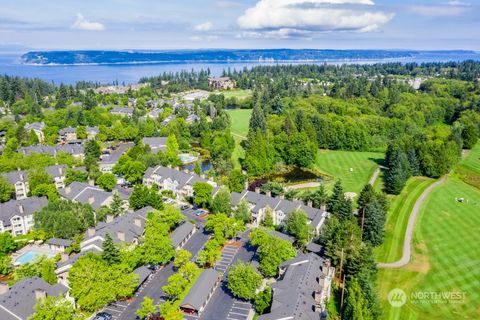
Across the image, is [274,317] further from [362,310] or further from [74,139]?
[74,139]

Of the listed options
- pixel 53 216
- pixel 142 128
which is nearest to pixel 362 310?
pixel 53 216

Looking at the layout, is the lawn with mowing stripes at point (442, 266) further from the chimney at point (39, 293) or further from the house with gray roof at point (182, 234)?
the chimney at point (39, 293)

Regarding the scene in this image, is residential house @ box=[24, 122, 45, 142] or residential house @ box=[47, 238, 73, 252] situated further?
residential house @ box=[24, 122, 45, 142]

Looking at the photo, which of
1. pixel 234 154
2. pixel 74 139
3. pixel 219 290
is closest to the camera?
pixel 219 290

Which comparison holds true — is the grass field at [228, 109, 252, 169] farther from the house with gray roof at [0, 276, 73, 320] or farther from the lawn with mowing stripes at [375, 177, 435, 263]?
the house with gray roof at [0, 276, 73, 320]

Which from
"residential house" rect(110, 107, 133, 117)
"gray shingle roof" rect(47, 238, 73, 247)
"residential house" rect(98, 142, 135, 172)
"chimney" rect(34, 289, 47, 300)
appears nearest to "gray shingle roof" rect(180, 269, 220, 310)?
"chimney" rect(34, 289, 47, 300)

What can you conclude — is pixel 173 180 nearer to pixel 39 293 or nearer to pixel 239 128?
pixel 39 293
